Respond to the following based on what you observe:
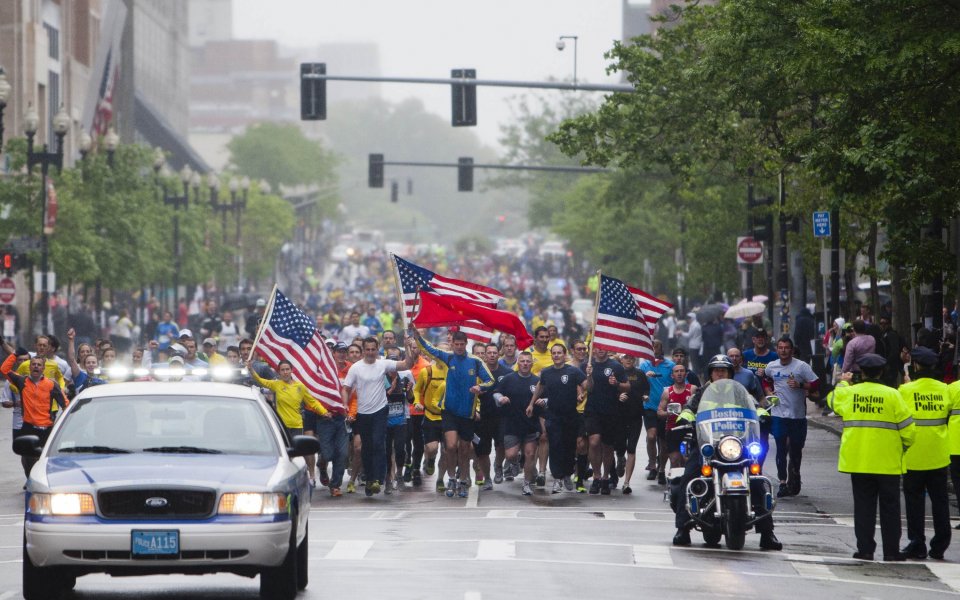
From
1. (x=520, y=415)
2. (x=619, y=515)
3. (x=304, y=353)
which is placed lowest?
(x=619, y=515)

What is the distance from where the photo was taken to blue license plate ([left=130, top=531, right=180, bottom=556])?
11.6 meters

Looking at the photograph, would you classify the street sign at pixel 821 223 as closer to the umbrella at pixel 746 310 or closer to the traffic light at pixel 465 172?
the umbrella at pixel 746 310

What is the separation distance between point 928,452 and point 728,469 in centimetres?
169

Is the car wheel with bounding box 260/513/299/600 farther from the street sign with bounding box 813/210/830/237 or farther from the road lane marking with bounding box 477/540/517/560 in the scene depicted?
the street sign with bounding box 813/210/830/237

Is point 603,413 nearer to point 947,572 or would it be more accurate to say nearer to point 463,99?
point 947,572

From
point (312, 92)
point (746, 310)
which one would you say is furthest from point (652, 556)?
point (746, 310)

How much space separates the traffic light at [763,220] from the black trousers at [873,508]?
2319 centimetres

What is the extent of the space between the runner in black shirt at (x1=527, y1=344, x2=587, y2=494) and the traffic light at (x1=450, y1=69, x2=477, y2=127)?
1237cm

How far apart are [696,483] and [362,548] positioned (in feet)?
9.46

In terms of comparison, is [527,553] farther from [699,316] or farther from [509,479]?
[699,316]

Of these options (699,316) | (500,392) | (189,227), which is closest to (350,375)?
(500,392)

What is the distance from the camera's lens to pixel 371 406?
22266 mm

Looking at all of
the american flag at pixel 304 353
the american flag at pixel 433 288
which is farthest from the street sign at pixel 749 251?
the american flag at pixel 304 353

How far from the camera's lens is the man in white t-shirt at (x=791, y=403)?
21.7 meters
